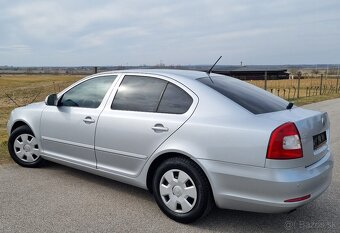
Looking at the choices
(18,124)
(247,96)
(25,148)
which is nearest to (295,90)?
(18,124)

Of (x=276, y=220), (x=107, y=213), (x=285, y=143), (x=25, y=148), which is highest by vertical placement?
(x=285, y=143)

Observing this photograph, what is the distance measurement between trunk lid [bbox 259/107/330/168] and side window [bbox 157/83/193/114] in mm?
801

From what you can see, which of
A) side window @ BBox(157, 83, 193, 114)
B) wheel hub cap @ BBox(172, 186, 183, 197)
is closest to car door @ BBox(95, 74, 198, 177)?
side window @ BBox(157, 83, 193, 114)

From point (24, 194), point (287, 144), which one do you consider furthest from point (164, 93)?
point (24, 194)

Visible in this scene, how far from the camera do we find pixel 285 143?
10.6 feet

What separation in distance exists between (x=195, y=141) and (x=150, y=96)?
2.90 feet

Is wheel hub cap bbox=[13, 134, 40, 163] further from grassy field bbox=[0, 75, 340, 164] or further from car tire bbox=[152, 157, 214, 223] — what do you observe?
car tire bbox=[152, 157, 214, 223]

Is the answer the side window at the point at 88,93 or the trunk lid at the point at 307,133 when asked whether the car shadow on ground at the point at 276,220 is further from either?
the side window at the point at 88,93

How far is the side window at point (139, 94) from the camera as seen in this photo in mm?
4109

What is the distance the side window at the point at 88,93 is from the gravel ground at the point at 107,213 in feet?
3.50

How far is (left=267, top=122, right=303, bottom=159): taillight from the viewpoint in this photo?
10.6 feet

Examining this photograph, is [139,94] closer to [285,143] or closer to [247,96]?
[247,96]

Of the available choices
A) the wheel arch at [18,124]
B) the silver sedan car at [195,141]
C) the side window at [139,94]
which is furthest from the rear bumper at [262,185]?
the wheel arch at [18,124]

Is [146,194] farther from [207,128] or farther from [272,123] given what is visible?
[272,123]
